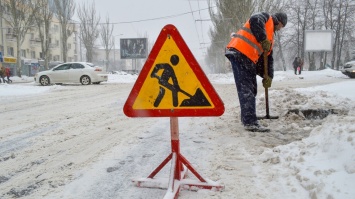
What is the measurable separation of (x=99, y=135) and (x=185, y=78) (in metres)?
2.21

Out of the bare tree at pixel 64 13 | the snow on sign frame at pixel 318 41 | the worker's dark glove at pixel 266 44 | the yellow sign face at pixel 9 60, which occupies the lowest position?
the worker's dark glove at pixel 266 44

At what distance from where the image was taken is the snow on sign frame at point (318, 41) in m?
29.1

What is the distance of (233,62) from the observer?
13.7 feet

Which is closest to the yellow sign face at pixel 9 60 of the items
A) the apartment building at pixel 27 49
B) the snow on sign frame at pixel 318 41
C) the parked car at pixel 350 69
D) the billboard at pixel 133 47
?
the apartment building at pixel 27 49

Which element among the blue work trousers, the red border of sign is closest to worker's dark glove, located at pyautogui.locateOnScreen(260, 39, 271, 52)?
the blue work trousers

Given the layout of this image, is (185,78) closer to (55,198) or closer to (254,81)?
(55,198)

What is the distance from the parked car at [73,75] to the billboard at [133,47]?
25943 mm

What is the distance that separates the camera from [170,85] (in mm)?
2201

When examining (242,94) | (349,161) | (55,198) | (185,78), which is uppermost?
(185,78)

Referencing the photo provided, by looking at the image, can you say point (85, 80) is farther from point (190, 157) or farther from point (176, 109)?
point (176, 109)

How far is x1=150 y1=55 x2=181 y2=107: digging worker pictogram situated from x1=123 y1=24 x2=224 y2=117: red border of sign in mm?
53

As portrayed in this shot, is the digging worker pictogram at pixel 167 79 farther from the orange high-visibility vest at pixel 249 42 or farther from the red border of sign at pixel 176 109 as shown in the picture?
the orange high-visibility vest at pixel 249 42

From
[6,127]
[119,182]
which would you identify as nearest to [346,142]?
[119,182]

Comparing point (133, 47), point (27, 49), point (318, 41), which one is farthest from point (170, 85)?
point (27, 49)
